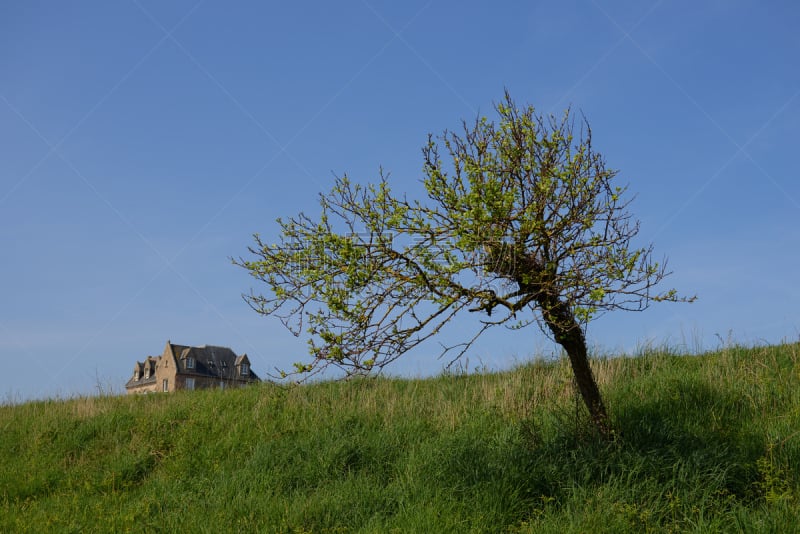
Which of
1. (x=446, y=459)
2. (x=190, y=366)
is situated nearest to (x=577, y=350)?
(x=446, y=459)

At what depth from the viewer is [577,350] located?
9758mm

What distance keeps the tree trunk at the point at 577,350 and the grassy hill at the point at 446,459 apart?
0.40m

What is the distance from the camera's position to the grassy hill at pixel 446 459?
28.5 ft

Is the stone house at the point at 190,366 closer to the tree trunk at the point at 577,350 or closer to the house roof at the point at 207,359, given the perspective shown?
the house roof at the point at 207,359

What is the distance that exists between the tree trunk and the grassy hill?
1.31 ft

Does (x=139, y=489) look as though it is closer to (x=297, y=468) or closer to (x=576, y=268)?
(x=297, y=468)

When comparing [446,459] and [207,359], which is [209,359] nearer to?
[207,359]

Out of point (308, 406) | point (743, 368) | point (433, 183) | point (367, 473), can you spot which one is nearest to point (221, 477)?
point (367, 473)

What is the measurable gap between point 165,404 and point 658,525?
1404 cm

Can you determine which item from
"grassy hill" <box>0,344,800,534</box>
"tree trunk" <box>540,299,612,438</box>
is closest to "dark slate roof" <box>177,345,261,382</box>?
"grassy hill" <box>0,344,800,534</box>

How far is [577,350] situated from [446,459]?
284 centimetres

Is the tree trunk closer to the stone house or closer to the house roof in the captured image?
the stone house

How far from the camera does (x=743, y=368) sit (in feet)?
44.1

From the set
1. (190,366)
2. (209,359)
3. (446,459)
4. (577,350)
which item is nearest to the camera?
(577,350)
